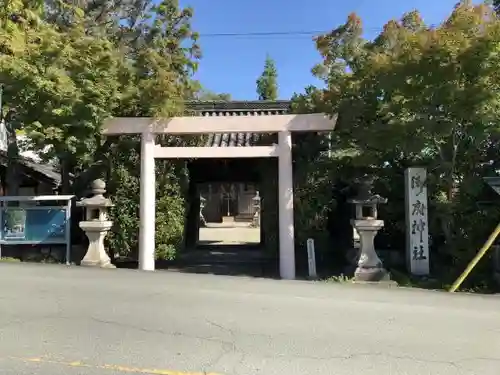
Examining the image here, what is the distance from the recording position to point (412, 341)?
529 cm

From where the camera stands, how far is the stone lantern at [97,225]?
11.2 m

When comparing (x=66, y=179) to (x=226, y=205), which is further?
(x=226, y=205)

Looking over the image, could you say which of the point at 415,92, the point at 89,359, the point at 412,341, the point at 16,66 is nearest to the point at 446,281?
the point at 415,92

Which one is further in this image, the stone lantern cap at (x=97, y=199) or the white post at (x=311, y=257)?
the stone lantern cap at (x=97, y=199)

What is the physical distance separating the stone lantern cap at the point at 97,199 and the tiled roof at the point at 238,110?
3.60 m

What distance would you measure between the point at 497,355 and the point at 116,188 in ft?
31.1

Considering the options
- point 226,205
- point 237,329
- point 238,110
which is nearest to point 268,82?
point 226,205

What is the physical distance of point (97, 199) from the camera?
→ 11.2m

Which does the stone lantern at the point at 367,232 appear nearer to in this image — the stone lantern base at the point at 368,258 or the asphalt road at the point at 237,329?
the stone lantern base at the point at 368,258

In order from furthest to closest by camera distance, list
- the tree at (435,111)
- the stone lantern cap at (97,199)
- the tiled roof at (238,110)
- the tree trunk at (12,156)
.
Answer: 1. the tiled roof at (238,110)
2. the tree trunk at (12,156)
3. the stone lantern cap at (97,199)
4. the tree at (435,111)

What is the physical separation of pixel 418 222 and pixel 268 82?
113 feet

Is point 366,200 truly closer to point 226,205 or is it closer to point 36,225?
point 36,225

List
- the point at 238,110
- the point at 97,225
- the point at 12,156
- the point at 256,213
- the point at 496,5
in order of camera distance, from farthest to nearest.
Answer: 1. the point at 256,213
2. the point at 238,110
3. the point at 12,156
4. the point at 496,5
5. the point at 97,225

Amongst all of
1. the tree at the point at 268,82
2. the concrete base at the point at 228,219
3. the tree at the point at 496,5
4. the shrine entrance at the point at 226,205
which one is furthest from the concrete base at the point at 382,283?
the tree at the point at 268,82
